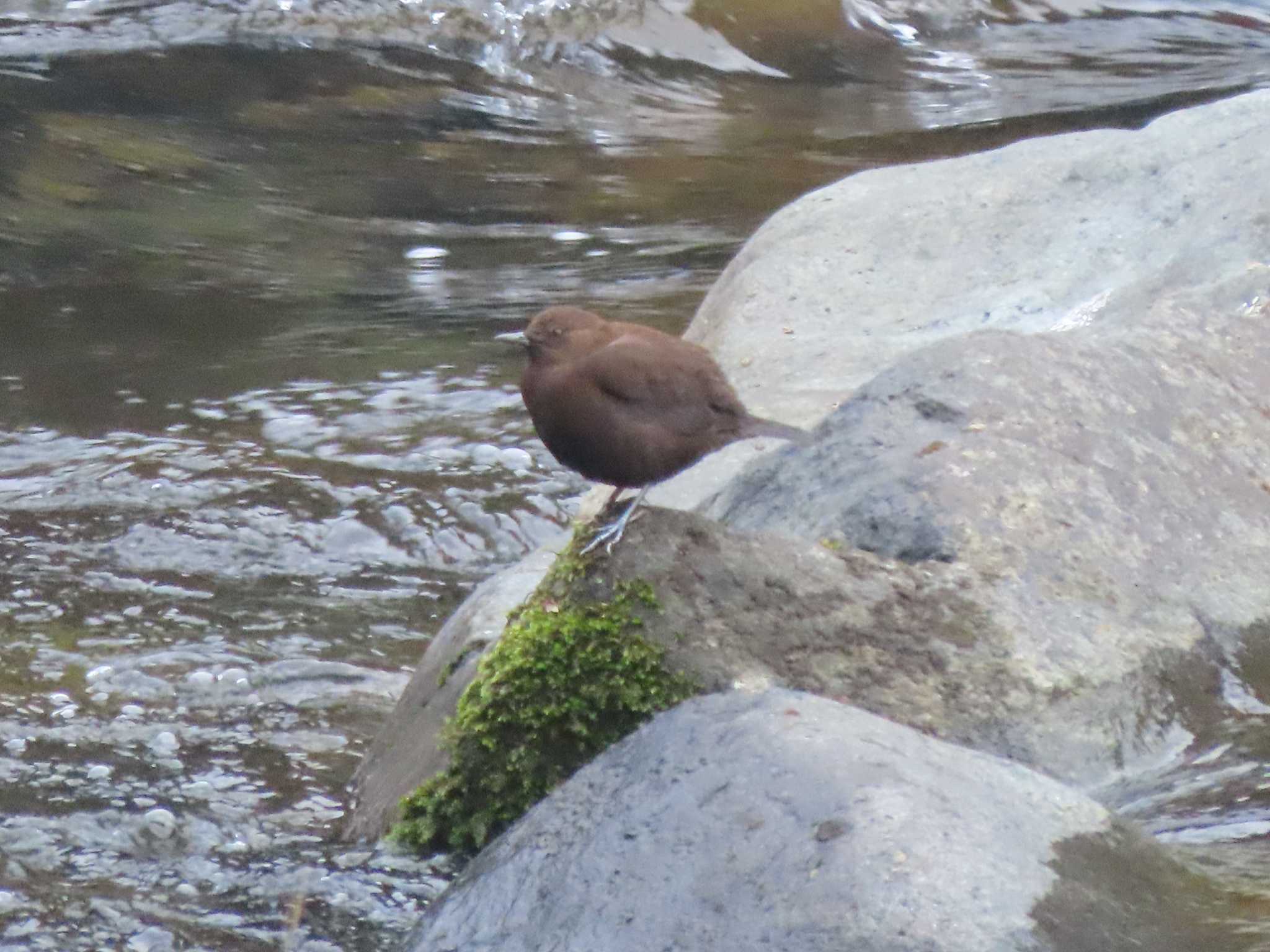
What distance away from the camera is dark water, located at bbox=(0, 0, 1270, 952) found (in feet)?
13.6

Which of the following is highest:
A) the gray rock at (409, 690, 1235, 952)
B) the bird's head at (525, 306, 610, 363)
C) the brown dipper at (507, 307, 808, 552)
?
the bird's head at (525, 306, 610, 363)

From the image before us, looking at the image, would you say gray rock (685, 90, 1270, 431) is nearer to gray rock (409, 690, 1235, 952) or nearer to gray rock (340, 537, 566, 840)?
gray rock (340, 537, 566, 840)

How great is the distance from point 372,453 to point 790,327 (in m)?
1.87

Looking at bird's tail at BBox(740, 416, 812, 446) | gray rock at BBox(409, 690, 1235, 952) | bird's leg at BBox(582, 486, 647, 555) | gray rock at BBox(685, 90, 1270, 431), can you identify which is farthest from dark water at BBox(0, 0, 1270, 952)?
gray rock at BBox(685, 90, 1270, 431)

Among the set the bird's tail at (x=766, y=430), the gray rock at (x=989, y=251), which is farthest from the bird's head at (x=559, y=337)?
the gray rock at (x=989, y=251)

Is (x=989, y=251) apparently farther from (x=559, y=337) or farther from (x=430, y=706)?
(x=430, y=706)

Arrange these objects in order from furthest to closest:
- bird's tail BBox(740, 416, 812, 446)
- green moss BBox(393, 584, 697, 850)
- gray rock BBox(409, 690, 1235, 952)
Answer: bird's tail BBox(740, 416, 812, 446), green moss BBox(393, 584, 697, 850), gray rock BBox(409, 690, 1235, 952)

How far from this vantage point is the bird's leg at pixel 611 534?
346 centimetres

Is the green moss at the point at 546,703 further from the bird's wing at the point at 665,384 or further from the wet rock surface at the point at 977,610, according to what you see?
the bird's wing at the point at 665,384

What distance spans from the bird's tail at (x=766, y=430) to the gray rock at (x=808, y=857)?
100 centimetres

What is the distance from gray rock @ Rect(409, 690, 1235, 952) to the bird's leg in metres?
0.59

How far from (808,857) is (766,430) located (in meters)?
1.45

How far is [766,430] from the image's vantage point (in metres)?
3.83

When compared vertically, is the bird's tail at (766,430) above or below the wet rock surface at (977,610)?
above
